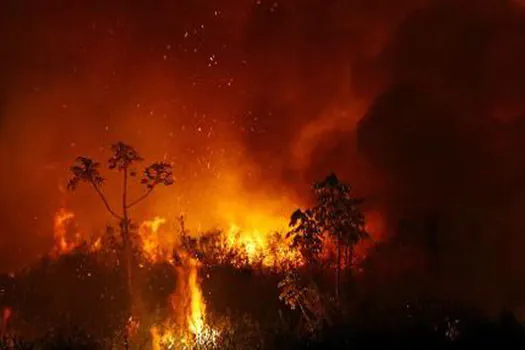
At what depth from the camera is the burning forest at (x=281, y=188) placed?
12484 mm

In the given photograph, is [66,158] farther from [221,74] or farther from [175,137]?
[221,74]

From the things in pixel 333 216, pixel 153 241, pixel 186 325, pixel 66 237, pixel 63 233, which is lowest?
pixel 186 325

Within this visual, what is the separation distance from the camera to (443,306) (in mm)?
12484

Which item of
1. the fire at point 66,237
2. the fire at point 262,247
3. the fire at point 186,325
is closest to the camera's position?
the fire at point 186,325

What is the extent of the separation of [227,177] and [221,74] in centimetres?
380

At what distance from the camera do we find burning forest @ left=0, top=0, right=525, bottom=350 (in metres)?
12.5

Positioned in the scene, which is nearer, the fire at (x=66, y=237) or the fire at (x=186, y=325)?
the fire at (x=186, y=325)

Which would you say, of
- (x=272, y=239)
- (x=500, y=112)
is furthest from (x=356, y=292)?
(x=500, y=112)

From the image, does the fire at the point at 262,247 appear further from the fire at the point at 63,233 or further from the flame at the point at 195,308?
the fire at the point at 63,233

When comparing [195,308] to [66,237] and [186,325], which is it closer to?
[186,325]

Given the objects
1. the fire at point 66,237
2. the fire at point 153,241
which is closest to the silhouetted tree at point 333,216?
the fire at point 153,241

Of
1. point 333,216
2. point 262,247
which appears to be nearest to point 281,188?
point 262,247

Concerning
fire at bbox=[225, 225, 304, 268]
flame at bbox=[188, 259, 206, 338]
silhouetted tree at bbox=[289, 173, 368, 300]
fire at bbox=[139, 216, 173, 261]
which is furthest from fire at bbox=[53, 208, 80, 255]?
silhouetted tree at bbox=[289, 173, 368, 300]

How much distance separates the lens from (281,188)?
1908 centimetres
